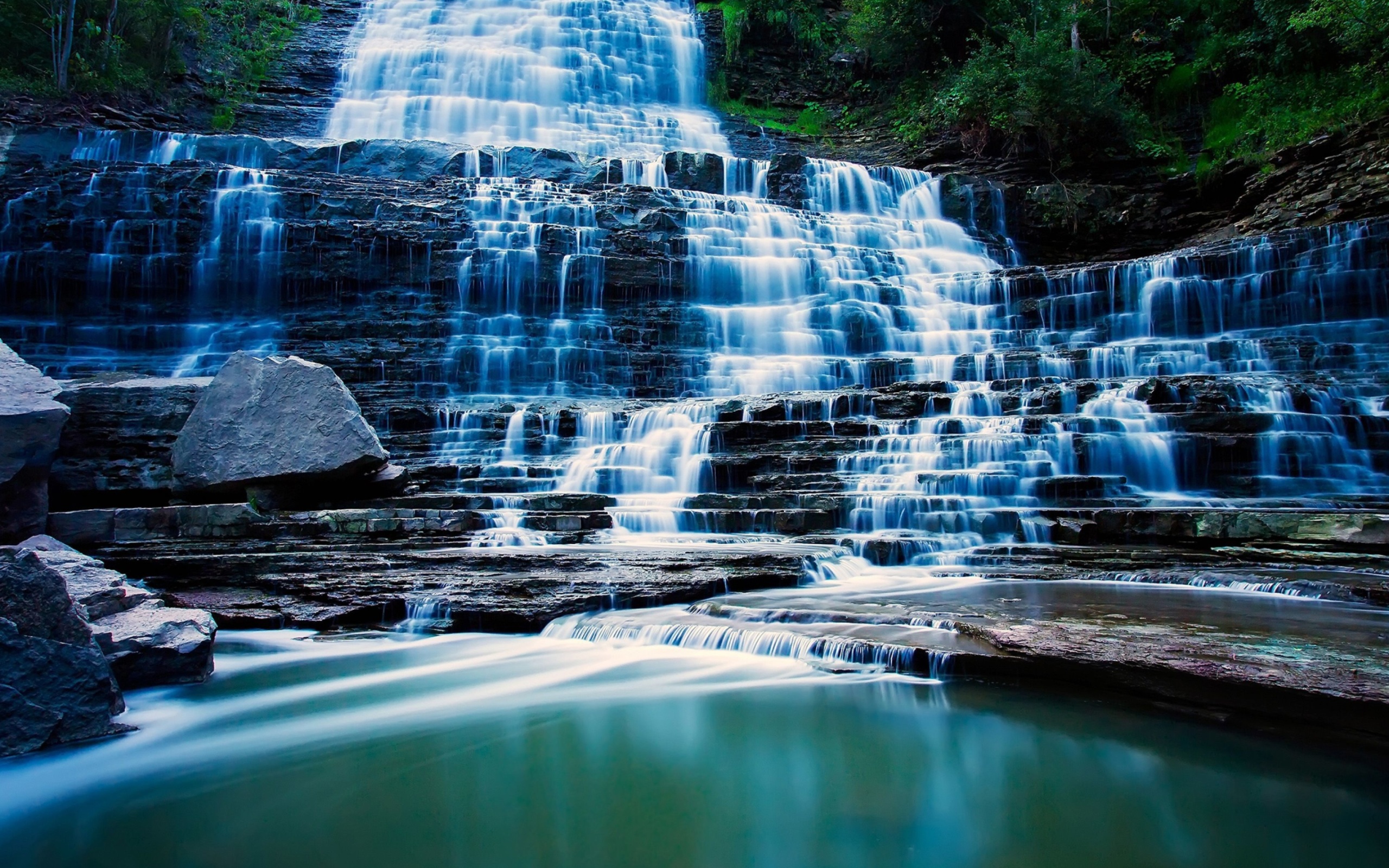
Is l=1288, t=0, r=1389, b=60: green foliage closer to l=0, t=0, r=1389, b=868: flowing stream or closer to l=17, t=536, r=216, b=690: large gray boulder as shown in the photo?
l=0, t=0, r=1389, b=868: flowing stream

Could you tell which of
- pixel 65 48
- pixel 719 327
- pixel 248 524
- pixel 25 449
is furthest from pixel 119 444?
pixel 65 48

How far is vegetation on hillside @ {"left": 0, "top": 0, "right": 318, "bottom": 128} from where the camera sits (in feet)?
63.5

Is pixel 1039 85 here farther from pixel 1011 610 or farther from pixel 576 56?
pixel 1011 610

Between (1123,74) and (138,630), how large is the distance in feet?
82.5

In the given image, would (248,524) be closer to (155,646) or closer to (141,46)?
(155,646)

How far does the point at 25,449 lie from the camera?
7.01 meters

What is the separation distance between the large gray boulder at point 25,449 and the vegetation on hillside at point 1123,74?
20.3m

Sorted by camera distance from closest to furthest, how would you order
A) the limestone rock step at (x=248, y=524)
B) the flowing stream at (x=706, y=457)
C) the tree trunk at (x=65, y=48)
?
the flowing stream at (x=706, y=457) < the limestone rock step at (x=248, y=524) < the tree trunk at (x=65, y=48)

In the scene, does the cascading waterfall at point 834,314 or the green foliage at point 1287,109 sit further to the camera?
the green foliage at point 1287,109

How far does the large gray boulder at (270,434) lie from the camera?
864 cm

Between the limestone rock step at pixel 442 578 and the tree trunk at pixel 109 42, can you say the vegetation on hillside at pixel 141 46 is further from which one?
the limestone rock step at pixel 442 578

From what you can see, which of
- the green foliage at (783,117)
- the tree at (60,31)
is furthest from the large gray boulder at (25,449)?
the green foliage at (783,117)

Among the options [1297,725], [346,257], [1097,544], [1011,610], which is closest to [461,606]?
[1011,610]

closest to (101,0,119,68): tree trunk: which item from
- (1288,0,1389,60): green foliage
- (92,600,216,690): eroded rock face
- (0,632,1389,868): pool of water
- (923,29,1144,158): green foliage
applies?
(923,29,1144,158): green foliage
